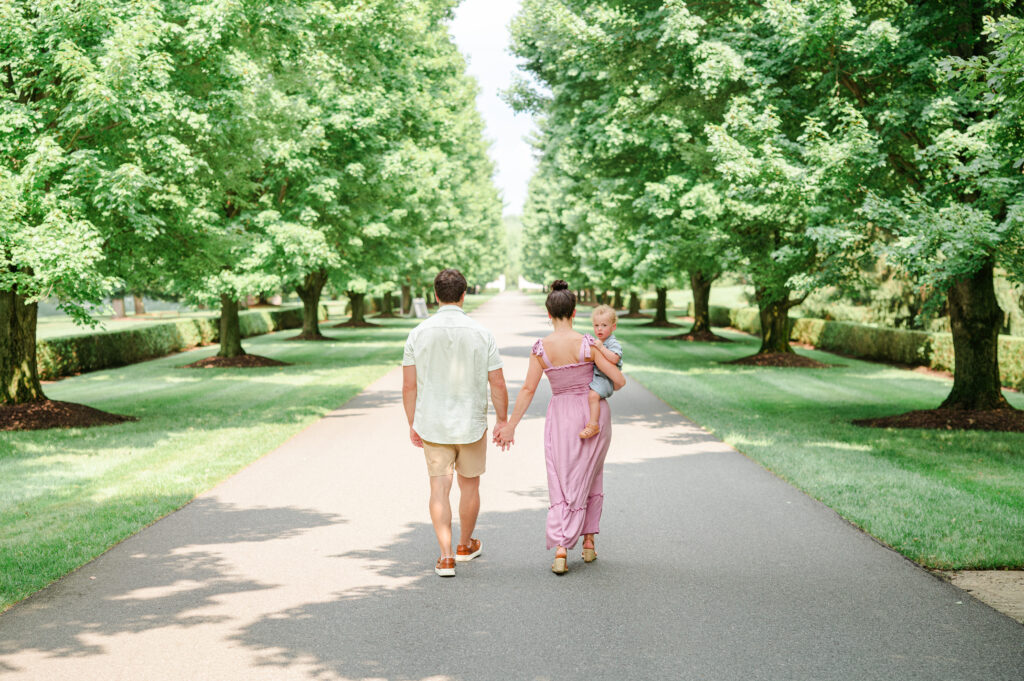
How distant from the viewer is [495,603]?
552cm

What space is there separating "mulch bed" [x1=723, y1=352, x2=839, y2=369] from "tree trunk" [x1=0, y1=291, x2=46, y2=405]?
657 inches

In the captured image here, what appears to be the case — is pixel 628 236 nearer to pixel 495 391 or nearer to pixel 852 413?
pixel 852 413

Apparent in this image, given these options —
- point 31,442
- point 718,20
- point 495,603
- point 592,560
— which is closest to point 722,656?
point 495,603

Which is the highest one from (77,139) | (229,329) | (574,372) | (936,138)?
(77,139)

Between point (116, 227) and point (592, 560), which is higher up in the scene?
point (116, 227)

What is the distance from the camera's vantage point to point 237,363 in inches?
929

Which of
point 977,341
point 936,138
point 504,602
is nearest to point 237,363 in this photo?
point 977,341

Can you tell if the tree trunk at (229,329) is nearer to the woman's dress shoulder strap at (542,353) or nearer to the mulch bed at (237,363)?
the mulch bed at (237,363)

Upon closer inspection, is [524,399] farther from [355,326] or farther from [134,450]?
[355,326]

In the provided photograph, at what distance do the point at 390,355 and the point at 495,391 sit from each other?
20753 mm

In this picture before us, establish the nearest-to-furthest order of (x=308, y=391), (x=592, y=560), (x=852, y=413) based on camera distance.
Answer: (x=592, y=560) → (x=852, y=413) → (x=308, y=391)

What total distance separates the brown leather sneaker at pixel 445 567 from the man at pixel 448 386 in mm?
87

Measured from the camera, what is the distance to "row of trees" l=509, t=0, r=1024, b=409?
10.1m

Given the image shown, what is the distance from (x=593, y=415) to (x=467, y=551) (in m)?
1.35
